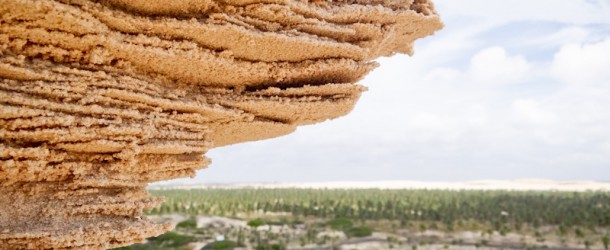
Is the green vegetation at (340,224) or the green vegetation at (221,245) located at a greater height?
the green vegetation at (340,224)

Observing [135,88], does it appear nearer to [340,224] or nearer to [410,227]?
[410,227]

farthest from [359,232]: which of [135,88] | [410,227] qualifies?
[135,88]

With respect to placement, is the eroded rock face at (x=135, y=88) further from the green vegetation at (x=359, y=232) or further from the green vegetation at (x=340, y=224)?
the green vegetation at (x=340, y=224)

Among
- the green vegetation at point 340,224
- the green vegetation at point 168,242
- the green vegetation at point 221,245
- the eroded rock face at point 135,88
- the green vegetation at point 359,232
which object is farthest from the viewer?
the green vegetation at point 340,224

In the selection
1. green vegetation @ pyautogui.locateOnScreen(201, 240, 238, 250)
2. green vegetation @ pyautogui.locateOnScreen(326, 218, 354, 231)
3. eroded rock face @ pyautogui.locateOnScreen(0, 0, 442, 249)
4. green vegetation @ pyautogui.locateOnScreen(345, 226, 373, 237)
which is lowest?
green vegetation @ pyautogui.locateOnScreen(201, 240, 238, 250)

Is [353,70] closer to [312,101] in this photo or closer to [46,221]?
[312,101]

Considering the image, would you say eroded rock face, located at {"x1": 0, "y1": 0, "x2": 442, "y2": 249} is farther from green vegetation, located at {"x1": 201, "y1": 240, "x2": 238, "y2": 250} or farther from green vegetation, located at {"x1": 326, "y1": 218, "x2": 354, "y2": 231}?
green vegetation, located at {"x1": 326, "y1": 218, "x2": 354, "y2": 231}

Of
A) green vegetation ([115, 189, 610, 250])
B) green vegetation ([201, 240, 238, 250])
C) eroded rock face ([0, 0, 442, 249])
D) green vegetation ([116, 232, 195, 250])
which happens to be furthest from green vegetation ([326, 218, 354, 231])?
eroded rock face ([0, 0, 442, 249])

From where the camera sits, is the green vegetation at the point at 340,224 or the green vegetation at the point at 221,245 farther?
the green vegetation at the point at 340,224

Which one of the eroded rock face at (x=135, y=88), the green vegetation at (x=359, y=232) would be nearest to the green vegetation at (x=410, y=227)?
the green vegetation at (x=359, y=232)
